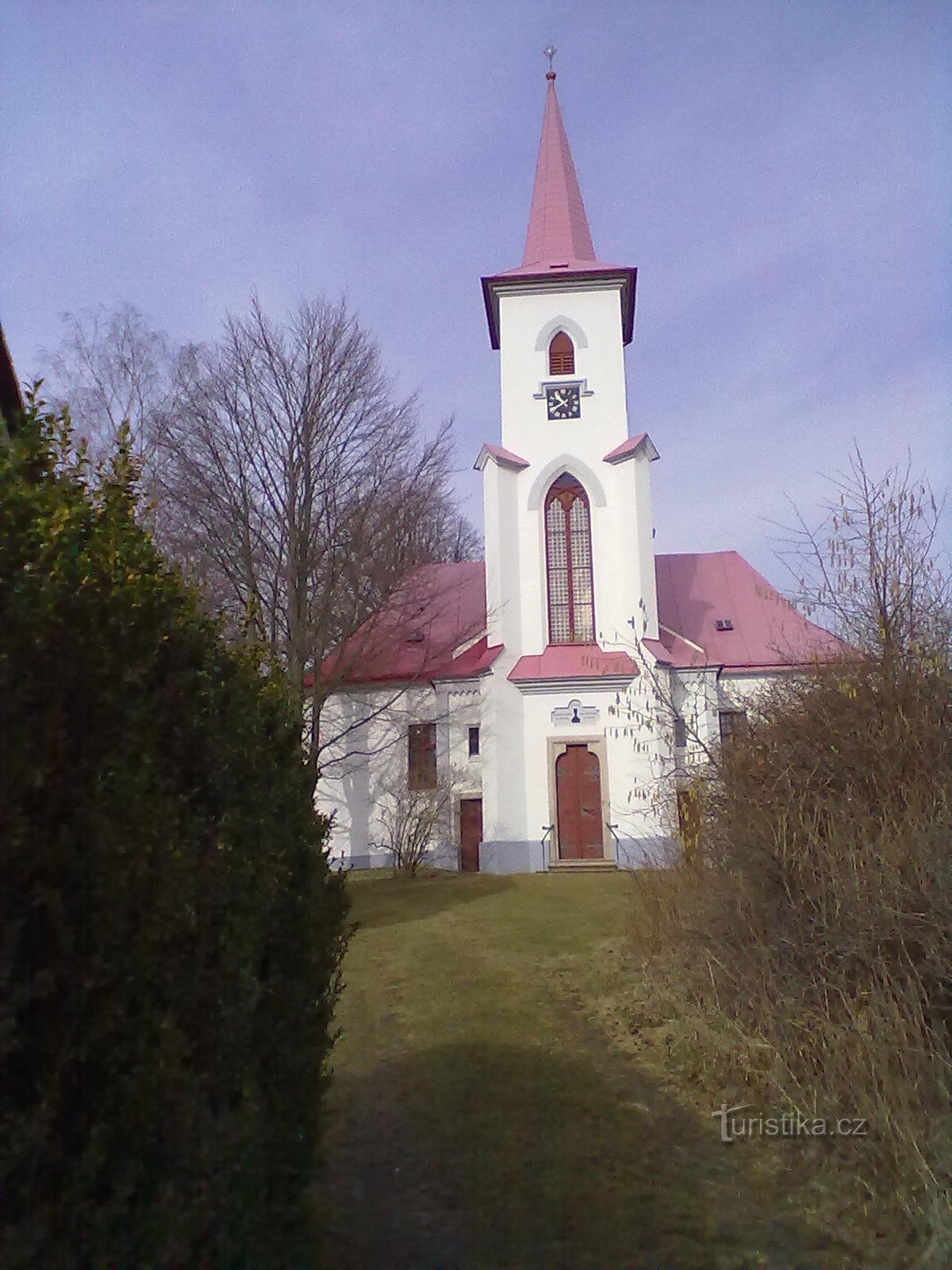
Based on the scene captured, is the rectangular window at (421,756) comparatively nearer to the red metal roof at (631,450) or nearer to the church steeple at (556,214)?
the red metal roof at (631,450)

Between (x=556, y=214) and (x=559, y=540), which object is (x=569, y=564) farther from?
→ (x=556, y=214)

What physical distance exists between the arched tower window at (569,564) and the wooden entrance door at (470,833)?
16.9ft

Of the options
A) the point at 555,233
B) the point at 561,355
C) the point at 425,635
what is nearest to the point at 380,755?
the point at 425,635

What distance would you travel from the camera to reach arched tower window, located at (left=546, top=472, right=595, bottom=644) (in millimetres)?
25531

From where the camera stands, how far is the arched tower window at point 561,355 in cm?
2695

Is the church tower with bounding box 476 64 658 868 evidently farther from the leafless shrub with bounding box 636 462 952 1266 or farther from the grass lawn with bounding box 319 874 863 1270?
the leafless shrub with bounding box 636 462 952 1266

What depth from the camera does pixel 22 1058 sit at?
83.6 inches

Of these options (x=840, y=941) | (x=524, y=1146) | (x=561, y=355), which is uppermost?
(x=561, y=355)

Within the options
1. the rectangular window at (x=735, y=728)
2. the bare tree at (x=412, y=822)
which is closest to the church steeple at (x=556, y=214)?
the bare tree at (x=412, y=822)

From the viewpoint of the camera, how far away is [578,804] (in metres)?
24.2

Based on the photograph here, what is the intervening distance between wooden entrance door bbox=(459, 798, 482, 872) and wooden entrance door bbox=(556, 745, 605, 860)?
2647 millimetres

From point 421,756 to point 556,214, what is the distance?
17169 mm

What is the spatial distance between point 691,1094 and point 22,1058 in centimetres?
566

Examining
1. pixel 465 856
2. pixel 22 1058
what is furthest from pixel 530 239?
pixel 22 1058
